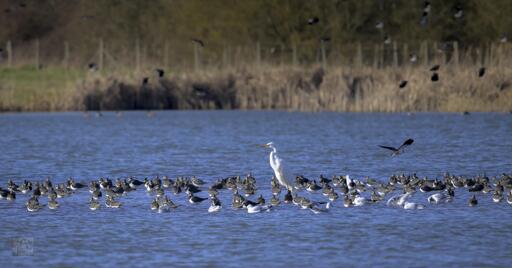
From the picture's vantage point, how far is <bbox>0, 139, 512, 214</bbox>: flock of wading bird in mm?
14594

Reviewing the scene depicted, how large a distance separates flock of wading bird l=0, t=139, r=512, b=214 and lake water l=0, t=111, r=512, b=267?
0.15m

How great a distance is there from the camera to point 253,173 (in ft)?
63.9

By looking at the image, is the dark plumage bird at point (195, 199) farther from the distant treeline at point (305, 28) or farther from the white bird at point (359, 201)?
the distant treeline at point (305, 28)

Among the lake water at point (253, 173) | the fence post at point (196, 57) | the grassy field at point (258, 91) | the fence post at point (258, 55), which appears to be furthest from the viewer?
the fence post at point (196, 57)

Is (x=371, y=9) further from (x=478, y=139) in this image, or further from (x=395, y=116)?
(x=478, y=139)

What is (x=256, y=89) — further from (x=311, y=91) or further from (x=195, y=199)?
(x=195, y=199)

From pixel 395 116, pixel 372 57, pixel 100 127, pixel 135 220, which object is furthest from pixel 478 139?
pixel 372 57

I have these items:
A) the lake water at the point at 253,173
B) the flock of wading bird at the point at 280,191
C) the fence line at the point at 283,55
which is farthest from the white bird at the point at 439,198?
the fence line at the point at 283,55

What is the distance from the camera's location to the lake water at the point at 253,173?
1166 cm

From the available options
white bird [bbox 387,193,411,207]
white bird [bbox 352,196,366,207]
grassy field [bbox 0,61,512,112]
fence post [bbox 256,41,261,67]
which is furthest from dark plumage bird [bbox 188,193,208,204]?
fence post [bbox 256,41,261,67]

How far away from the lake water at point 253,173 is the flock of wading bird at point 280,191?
15cm

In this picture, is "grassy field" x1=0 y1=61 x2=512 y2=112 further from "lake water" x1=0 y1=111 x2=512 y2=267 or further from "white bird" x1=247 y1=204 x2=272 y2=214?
"white bird" x1=247 y1=204 x2=272 y2=214

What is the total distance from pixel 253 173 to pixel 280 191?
3.18 meters

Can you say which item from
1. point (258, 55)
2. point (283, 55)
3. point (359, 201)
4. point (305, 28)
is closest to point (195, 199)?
point (359, 201)
